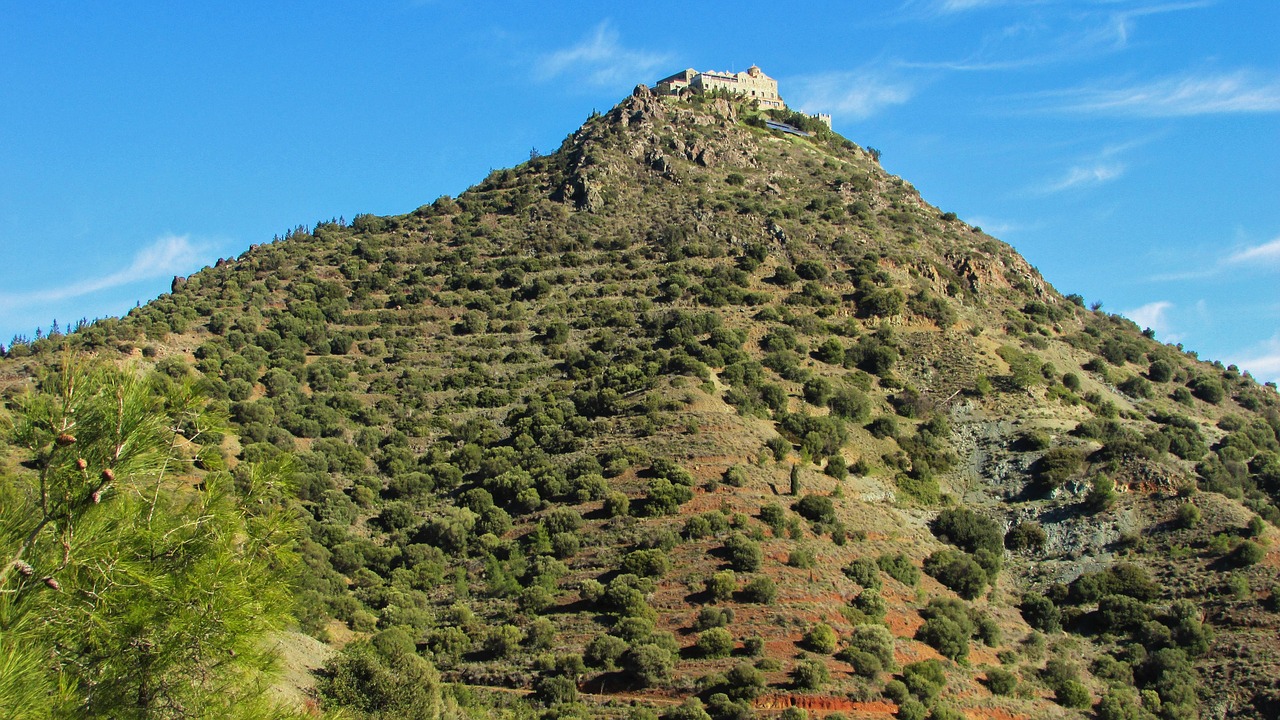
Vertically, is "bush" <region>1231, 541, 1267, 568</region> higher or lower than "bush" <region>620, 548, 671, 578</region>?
lower

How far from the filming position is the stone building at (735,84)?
98.9 meters

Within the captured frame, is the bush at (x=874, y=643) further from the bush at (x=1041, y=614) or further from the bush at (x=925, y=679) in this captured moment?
the bush at (x=1041, y=614)

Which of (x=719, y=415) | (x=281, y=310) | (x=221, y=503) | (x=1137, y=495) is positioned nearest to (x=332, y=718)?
(x=221, y=503)

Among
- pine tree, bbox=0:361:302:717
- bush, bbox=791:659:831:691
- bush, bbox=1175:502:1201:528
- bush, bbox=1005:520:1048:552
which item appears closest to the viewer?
pine tree, bbox=0:361:302:717

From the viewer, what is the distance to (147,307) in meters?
67.9

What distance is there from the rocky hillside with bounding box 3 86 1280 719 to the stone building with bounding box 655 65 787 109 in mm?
17169

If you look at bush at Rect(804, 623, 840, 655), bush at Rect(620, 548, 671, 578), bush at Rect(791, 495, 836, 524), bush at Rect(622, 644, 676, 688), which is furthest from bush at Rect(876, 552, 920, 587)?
bush at Rect(622, 644, 676, 688)

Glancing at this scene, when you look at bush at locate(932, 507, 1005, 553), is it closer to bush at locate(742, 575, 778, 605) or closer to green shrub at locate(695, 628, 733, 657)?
bush at locate(742, 575, 778, 605)

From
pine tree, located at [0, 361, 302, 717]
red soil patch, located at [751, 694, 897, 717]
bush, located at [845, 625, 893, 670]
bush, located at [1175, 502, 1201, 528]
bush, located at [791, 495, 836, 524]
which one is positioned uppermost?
pine tree, located at [0, 361, 302, 717]

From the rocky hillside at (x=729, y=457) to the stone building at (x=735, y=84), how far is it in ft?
56.3

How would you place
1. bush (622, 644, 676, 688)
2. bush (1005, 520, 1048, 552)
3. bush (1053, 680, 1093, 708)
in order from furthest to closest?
bush (1005, 520, 1048, 552) < bush (1053, 680, 1093, 708) < bush (622, 644, 676, 688)

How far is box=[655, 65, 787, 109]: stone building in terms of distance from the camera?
9888 centimetres

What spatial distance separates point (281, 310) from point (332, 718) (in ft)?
206

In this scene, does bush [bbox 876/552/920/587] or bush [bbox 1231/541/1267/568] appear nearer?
bush [bbox 876/552/920/587]
